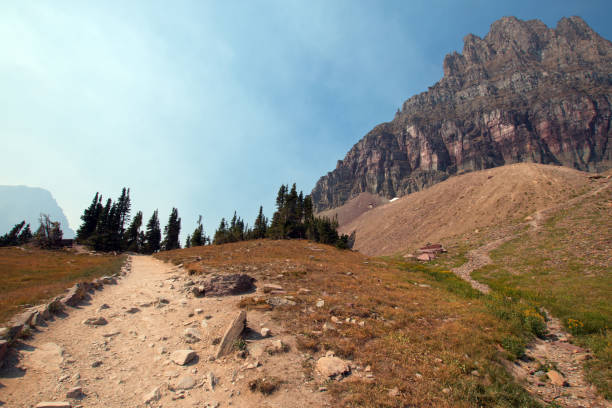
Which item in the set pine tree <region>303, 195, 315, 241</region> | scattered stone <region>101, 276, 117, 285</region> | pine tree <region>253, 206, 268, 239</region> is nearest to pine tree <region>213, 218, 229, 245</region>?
pine tree <region>253, 206, 268, 239</region>

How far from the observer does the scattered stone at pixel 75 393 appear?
6.00m

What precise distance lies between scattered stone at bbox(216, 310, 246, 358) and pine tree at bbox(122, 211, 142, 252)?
8141 centimetres

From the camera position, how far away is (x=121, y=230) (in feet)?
255

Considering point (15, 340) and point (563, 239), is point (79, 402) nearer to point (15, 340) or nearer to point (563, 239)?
point (15, 340)

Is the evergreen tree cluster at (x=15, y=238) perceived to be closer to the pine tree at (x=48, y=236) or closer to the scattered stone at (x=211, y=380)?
the pine tree at (x=48, y=236)

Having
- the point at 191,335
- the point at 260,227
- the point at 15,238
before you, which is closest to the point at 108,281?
the point at 191,335

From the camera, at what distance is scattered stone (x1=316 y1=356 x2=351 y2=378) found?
746 cm

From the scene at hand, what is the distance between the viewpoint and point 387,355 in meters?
8.63

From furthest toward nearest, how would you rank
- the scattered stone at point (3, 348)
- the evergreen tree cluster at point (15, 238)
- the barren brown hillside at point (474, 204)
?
the evergreen tree cluster at point (15, 238) → the barren brown hillside at point (474, 204) → the scattered stone at point (3, 348)

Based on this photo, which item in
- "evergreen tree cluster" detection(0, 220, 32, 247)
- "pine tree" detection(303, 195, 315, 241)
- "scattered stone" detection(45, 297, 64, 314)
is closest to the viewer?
"scattered stone" detection(45, 297, 64, 314)

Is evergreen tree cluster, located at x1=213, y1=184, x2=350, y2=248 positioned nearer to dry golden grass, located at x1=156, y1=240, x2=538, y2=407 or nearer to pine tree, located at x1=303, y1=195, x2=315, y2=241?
pine tree, located at x1=303, y1=195, x2=315, y2=241

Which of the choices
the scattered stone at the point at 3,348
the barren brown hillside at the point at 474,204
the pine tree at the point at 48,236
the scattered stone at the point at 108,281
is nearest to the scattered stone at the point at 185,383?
the scattered stone at the point at 3,348

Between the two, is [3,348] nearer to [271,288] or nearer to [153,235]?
[271,288]

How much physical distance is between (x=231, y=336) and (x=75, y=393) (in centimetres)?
418
